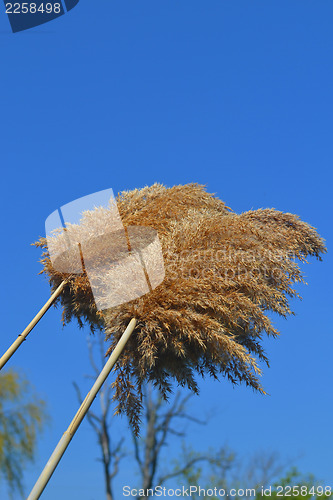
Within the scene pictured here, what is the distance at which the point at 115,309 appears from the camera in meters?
4.70

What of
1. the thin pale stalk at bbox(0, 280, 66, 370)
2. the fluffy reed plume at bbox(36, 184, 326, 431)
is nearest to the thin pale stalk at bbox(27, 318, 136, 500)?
the fluffy reed plume at bbox(36, 184, 326, 431)

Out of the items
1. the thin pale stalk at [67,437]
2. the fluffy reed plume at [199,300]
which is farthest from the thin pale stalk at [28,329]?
the thin pale stalk at [67,437]

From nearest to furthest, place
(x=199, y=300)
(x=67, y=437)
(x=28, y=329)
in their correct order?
(x=67, y=437)
(x=199, y=300)
(x=28, y=329)

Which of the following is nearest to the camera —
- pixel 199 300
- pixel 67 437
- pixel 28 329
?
pixel 67 437

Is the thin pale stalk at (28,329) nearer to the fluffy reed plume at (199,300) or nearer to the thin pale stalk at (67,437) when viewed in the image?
the fluffy reed plume at (199,300)

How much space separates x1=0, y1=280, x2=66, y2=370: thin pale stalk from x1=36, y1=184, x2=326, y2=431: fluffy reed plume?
7.2 inches

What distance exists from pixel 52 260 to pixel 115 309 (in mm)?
1735

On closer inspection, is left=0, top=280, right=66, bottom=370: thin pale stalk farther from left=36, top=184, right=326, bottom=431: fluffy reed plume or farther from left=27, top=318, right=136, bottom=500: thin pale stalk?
left=27, top=318, right=136, bottom=500: thin pale stalk

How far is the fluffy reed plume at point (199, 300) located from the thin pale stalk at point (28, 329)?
0.60ft

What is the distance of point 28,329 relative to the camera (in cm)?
547

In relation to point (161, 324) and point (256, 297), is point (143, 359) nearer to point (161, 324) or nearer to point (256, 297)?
point (161, 324)

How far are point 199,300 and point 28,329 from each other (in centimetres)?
190

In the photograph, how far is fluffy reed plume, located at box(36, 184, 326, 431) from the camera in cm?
466

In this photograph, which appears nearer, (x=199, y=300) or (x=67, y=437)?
(x=67, y=437)
